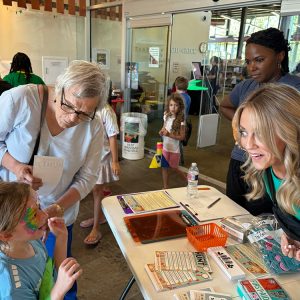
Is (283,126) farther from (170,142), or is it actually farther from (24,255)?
(170,142)

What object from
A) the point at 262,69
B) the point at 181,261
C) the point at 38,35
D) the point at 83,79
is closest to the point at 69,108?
the point at 83,79

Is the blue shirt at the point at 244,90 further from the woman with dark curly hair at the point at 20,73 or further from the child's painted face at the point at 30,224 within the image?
the woman with dark curly hair at the point at 20,73

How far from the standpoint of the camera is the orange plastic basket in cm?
119

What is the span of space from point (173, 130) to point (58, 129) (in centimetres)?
228

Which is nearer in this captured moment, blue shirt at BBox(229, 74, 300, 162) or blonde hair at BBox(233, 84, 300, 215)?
blonde hair at BBox(233, 84, 300, 215)

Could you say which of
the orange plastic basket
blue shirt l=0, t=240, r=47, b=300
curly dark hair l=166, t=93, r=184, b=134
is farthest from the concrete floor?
curly dark hair l=166, t=93, r=184, b=134

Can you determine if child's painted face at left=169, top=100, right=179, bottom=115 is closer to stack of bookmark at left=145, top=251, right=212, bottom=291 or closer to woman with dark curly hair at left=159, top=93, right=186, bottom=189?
woman with dark curly hair at left=159, top=93, right=186, bottom=189

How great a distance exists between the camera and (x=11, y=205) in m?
0.91

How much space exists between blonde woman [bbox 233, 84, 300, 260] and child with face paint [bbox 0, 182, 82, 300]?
0.75m

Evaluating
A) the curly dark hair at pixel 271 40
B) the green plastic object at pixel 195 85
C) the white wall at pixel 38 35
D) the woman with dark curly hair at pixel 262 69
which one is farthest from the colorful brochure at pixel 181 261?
the green plastic object at pixel 195 85

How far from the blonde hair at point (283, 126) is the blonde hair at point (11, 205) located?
2.68 ft

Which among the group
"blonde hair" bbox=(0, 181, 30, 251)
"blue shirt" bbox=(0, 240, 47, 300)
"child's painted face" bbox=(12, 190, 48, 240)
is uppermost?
"blonde hair" bbox=(0, 181, 30, 251)

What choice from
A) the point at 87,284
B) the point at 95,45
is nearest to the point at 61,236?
the point at 87,284

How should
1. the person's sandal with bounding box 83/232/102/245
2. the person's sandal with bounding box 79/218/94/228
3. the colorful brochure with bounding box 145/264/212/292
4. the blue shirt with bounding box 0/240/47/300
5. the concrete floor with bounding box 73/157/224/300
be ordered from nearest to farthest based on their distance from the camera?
the blue shirt with bounding box 0/240/47/300
the colorful brochure with bounding box 145/264/212/292
the concrete floor with bounding box 73/157/224/300
the person's sandal with bounding box 83/232/102/245
the person's sandal with bounding box 79/218/94/228
